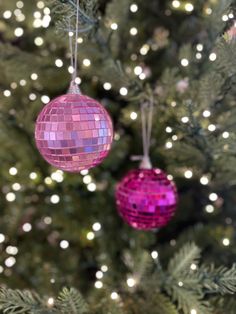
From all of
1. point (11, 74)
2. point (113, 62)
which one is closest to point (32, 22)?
point (11, 74)

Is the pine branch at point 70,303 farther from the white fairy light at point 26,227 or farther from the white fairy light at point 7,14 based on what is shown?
the white fairy light at point 7,14

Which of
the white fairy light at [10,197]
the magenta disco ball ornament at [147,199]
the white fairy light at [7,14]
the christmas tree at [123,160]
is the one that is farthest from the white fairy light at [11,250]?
the white fairy light at [7,14]

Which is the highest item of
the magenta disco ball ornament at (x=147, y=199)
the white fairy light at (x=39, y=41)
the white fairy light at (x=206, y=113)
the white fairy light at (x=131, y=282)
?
the white fairy light at (x=39, y=41)

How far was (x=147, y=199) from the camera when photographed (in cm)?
70

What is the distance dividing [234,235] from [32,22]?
30.8 inches

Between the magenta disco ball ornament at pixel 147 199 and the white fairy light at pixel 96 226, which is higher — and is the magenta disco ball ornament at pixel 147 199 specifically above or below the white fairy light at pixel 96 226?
above

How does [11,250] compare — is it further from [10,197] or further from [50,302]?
[50,302]

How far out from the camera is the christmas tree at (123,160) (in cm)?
70

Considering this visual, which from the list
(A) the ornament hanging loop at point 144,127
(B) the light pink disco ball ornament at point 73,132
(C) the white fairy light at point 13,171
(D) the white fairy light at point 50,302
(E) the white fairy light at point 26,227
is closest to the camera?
(B) the light pink disco ball ornament at point 73,132

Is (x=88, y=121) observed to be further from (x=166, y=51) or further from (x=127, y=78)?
(x=166, y=51)

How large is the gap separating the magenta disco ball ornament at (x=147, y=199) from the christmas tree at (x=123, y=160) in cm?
3

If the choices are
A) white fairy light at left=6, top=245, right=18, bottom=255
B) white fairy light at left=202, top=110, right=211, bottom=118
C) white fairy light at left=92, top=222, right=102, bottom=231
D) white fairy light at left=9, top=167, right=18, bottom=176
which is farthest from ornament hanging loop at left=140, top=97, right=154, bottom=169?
white fairy light at left=6, top=245, right=18, bottom=255

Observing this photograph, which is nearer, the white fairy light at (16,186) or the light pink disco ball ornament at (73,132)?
the light pink disco ball ornament at (73,132)

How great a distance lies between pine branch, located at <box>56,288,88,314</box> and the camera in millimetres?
595
